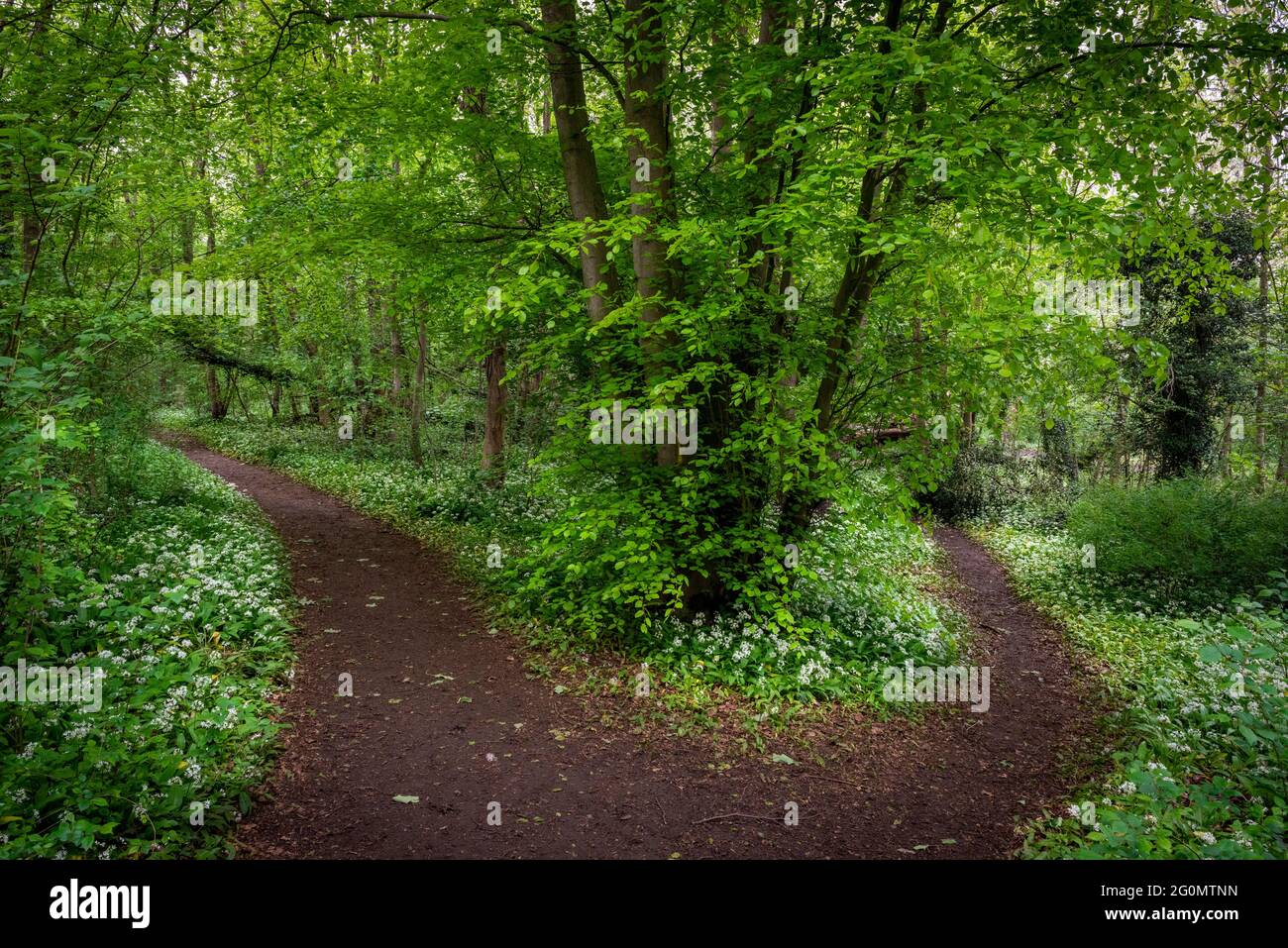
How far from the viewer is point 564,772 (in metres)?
5.68

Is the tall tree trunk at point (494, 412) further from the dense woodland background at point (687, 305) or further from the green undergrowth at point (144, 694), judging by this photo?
the green undergrowth at point (144, 694)

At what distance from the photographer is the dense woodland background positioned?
5.14 m

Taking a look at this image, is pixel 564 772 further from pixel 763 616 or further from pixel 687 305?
pixel 687 305

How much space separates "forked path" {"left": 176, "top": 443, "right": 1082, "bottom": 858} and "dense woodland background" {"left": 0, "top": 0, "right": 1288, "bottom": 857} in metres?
0.53

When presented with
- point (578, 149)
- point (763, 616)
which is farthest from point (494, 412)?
point (763, 616)

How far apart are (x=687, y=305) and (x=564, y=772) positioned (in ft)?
15.9

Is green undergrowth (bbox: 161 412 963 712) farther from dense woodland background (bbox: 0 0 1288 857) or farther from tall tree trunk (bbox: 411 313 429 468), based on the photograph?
tall tree trunk (bbox: 411 313 429 468)

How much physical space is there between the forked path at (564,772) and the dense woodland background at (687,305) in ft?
1.75

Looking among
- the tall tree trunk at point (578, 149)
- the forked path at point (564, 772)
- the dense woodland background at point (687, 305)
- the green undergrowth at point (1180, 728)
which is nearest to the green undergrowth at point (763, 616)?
the dense woodland background at point (687, 305)

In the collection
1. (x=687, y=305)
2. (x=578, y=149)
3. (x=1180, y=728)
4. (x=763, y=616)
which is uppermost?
(x=578, y=149)

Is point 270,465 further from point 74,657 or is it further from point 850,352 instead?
point 850,352

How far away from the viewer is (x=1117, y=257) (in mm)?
5273

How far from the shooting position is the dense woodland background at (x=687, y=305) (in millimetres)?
5141

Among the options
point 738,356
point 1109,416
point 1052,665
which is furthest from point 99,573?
point 1109,416
